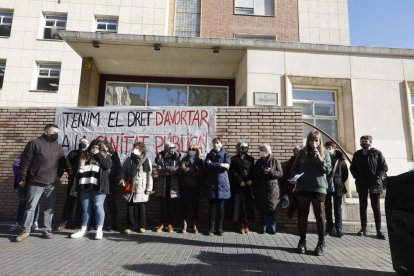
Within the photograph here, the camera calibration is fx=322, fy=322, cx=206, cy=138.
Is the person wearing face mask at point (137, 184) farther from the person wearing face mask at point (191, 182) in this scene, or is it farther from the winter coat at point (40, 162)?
the winter coat at point (40, 162)

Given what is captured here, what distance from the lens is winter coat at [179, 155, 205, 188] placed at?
6.70 metres

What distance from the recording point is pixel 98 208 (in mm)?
6172

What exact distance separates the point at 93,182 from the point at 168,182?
1516 millimetres

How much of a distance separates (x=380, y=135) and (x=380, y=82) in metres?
1.74

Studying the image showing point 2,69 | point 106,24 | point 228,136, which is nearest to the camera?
point 228,136

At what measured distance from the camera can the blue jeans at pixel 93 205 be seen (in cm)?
616

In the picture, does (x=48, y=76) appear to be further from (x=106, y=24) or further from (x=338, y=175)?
(x=338, y=175)

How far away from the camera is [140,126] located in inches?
319

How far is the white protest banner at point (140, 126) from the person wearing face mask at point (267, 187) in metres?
1.57

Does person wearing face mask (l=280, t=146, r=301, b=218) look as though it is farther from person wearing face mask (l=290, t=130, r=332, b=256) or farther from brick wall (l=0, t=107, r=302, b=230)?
person wearing face mask (l=290, t=130, r=332, b=256)

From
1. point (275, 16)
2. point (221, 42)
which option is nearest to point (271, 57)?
point (221, 42)

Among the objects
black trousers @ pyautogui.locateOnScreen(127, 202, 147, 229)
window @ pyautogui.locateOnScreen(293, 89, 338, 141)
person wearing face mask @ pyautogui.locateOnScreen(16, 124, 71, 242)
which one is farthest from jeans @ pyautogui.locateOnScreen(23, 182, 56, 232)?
window @ pyautogui.locateOnScreen(293, 89, 338, 141)

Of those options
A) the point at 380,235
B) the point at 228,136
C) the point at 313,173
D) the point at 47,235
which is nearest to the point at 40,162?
the point at 47,235

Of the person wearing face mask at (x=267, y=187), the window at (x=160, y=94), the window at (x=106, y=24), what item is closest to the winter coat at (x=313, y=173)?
the person wearing face mask at (x=267, y=187)
